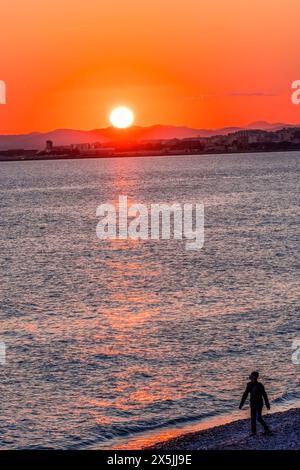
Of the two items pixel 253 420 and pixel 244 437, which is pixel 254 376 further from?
pixel 244 437

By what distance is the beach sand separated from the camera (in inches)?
1021

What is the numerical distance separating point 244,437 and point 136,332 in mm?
17299

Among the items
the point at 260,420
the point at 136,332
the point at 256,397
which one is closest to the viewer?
the point at 256,397

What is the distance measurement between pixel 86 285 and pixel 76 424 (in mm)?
27980

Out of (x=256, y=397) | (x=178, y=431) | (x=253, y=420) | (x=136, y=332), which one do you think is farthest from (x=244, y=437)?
(x=136, y=332)

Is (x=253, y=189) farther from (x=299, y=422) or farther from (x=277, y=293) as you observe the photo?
(x=299, y=422)

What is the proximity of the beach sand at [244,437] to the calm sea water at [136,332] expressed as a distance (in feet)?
8.23

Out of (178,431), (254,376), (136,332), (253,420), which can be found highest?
(254,376)

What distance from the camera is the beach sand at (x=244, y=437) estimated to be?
85.0ft

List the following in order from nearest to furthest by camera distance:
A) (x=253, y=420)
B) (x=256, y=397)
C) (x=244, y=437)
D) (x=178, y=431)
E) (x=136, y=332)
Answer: (x=256, y=397)
(x=253, y=420)
(x=244, y=437)
(x=178, y=431)
(x=136, y=332)

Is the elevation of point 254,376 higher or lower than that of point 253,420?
higher

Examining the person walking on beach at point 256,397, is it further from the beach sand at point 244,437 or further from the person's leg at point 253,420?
the beach sand at point 244,437

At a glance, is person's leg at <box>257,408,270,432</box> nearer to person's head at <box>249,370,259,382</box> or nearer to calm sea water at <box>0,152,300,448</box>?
person's head at <box>249,370,259,382</box>

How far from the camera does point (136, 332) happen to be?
1740 inches
